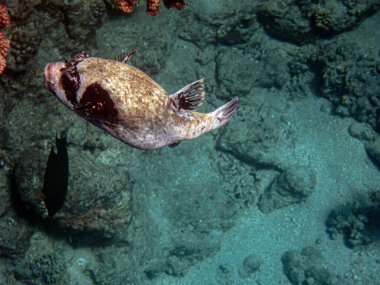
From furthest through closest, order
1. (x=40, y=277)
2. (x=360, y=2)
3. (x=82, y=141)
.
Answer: (x=360, y=2) < (x=40, y=277) < (x=82, y=141)

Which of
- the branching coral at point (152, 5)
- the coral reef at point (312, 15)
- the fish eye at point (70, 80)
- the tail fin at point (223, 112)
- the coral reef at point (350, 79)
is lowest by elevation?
the coral reef at point (350, 79)

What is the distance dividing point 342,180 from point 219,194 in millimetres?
3516

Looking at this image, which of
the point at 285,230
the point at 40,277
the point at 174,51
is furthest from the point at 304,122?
the point at 40,277

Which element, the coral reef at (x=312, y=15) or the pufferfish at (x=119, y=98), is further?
the coral reef at (x=312, y=15)

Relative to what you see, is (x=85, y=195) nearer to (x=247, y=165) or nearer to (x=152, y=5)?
(x=152, y=5)

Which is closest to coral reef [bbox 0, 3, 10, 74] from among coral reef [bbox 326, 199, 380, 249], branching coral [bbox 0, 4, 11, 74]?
branching coral [bbox 0, 4, 11, 74]

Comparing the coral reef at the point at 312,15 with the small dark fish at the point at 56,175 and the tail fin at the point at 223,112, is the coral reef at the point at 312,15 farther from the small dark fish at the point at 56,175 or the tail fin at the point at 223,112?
the small dark fish at the point at 56,175

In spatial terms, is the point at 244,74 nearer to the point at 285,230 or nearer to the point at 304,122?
the point at 304,122

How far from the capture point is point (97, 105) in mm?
2377

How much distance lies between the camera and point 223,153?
9.54 m

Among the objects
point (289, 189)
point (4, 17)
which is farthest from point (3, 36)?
point (289, 189)

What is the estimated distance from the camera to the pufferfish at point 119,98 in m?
2.37

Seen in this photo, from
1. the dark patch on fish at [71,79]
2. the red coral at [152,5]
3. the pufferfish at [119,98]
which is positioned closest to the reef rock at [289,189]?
the red coral at [152,5]

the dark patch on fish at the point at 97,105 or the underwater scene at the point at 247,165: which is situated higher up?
the dark patch on fish at the point at 97,105
